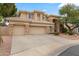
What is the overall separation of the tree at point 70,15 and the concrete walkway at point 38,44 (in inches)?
6.6

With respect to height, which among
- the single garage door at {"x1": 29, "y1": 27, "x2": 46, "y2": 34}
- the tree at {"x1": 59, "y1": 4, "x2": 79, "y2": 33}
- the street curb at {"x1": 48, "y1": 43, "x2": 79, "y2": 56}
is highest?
the tree at {"x1": 59, "y1": 4, "x2": 79, "y2": 33}

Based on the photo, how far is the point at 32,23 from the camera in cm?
230

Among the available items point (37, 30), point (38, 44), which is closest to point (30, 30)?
point (37, 30)

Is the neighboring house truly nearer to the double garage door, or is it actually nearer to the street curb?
the double garage door

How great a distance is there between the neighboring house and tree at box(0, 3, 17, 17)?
52 mm

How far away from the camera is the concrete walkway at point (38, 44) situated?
7.32 feet

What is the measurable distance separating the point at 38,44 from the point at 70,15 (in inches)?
19.0

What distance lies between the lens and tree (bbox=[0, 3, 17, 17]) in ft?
7.50

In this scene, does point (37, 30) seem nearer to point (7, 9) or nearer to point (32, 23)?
point (32, 23)

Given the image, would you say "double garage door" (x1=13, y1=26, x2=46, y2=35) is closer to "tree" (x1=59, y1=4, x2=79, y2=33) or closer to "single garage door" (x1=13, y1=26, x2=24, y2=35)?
"single garage door" (x1=13, y1=26, x2=24, y2=35)

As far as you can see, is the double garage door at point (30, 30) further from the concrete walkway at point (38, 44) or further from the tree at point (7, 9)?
the tree at point (7, 9)

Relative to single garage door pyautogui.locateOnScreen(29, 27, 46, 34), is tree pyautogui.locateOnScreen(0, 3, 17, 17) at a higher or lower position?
higher

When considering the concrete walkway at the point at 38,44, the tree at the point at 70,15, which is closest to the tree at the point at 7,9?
the concrete walkway at the point at 38,44

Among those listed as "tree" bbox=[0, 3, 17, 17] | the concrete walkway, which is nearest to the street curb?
the concrete walkway
